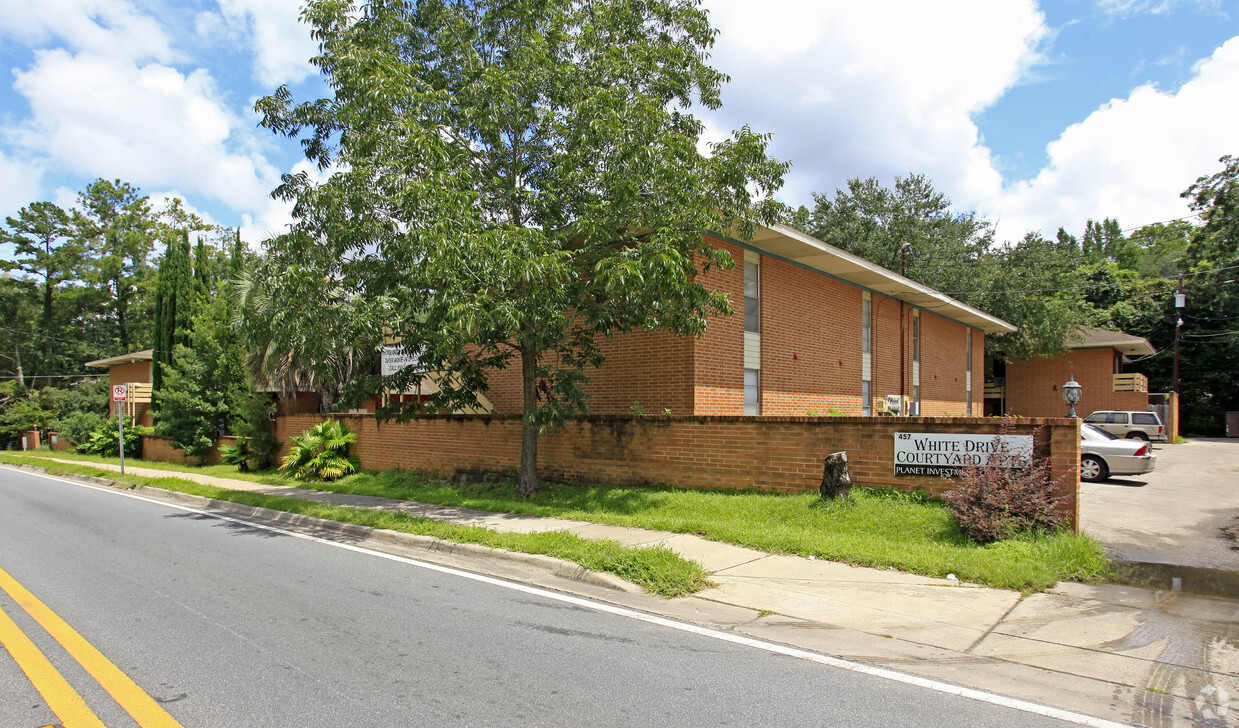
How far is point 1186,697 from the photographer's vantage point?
14.9 ft

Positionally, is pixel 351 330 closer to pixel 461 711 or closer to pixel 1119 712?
pixel 461 711

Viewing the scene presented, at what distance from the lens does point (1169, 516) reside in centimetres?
1172

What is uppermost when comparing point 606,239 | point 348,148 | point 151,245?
point 151,245

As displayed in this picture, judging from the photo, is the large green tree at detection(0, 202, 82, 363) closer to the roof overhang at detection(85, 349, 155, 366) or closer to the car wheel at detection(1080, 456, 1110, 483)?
the roof overhang at detection(85, 349, 155, 366)

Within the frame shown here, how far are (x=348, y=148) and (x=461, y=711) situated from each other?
10156 mm

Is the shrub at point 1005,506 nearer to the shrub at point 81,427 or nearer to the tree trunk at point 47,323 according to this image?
the shrub at point 81,427

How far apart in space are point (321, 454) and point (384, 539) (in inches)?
338

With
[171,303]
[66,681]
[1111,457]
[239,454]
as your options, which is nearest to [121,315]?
[171,303]

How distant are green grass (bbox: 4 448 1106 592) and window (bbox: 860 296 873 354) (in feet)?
38.5

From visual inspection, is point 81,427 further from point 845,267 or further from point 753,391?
point 845,267

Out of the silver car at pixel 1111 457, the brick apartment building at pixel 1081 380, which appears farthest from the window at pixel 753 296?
the brick apartment building at pixel 1081 380

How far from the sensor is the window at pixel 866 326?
Result: 21.9 m

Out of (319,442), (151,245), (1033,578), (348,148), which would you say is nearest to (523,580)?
(1033,578)

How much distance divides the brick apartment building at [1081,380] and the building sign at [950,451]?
30.8 meters
